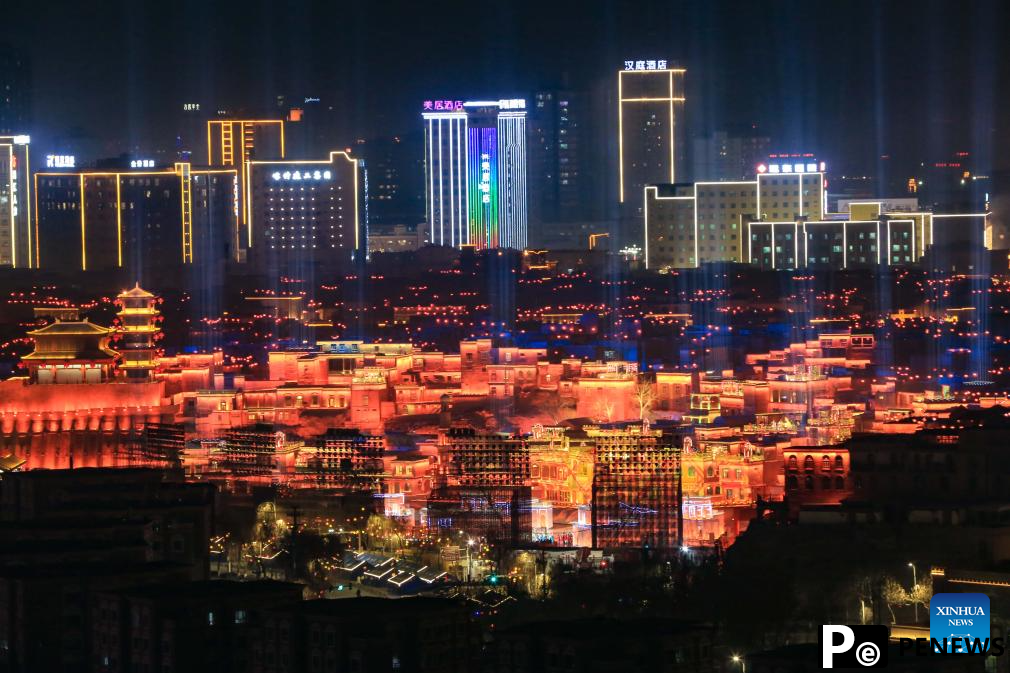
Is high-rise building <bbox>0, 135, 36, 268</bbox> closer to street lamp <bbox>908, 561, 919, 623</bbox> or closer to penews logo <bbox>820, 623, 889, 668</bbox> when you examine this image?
street lamp <bbox>908, 561, 919, 623</bbox>

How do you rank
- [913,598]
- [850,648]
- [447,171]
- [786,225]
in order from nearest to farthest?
[850,648]
[913,598]
[786,225]
[447,171]

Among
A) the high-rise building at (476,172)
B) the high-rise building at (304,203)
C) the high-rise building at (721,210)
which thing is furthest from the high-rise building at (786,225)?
the high-rise building at (304,203)

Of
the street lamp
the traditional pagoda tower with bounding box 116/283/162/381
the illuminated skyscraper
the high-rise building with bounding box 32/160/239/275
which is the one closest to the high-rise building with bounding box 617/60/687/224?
the illuminated skyscraper

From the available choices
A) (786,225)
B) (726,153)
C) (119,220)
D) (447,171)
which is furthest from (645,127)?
(119,220)

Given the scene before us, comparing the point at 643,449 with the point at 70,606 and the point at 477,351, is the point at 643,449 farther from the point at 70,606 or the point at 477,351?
the point at 477,351

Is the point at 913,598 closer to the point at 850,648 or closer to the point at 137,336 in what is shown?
the point at 850,648

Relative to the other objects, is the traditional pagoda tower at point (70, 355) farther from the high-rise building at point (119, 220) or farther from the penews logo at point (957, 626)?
the penews logo at point (957, 626)
